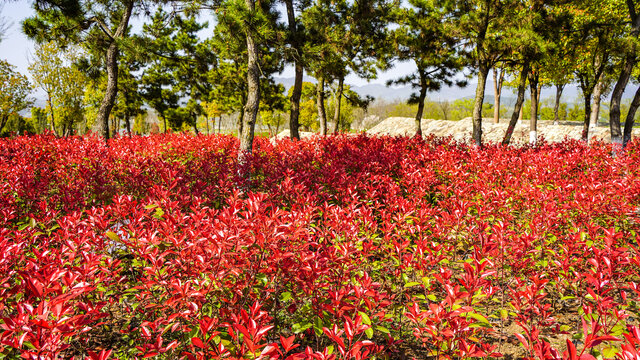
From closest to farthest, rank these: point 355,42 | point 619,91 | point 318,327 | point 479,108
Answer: point 318,327, point 619,91, point 479,108, point 355,42

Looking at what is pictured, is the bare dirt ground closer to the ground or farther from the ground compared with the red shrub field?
farther from the ground

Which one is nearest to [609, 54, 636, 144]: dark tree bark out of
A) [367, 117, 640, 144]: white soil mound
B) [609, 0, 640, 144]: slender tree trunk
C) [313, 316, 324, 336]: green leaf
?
[609, 0, 640, 144]: slender tree trunk

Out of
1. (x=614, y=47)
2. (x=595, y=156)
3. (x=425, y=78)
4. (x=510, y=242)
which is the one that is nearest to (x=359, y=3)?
(x=425, y=78)

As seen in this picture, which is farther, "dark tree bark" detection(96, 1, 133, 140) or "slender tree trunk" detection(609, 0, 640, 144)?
"dark tree bark" detection(96, 1, 133, 140)

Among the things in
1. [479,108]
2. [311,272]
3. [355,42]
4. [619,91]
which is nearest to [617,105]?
[619,91]

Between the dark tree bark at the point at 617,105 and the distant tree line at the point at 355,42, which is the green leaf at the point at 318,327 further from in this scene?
the dark tree bark at the point at 617,105

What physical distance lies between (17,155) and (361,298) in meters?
6.96

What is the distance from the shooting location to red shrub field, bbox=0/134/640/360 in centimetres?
162

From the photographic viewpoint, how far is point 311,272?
79.7 inches

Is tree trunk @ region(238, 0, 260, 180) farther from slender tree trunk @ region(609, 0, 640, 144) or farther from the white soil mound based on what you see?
slender tree trunk @ region(609, 0, 640, 144)

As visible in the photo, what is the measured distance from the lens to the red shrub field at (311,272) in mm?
1623

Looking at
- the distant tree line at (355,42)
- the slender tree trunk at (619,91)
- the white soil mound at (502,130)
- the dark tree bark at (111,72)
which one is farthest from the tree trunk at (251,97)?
the slender tree trunk at (619,91)

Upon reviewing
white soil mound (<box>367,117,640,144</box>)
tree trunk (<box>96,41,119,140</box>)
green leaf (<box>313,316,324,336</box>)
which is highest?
tree trunk (<box>96,41,119,140</box>)

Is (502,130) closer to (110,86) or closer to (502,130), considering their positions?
(502,130)
